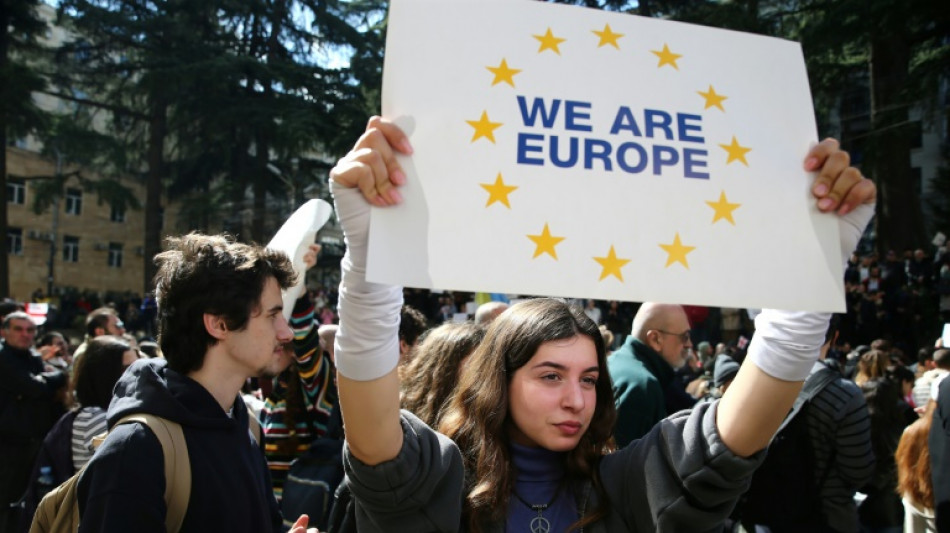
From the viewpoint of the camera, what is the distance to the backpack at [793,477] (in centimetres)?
398

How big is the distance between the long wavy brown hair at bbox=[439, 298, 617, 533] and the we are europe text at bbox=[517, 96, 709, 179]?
0.52 meters

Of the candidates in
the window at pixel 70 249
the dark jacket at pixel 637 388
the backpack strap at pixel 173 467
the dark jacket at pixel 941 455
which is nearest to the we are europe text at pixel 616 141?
the backpack strap at pixel 173 467

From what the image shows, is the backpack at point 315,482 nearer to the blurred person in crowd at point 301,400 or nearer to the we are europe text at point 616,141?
the blurred person in crowd at point 301,400

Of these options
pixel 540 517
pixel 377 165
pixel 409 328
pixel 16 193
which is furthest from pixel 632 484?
pixel 16 193

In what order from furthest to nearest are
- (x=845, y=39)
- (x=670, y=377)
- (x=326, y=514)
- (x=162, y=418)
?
(x=845, y=39) → (x=670, y=377) → (x=326, y=514) → (x=162, y=418)

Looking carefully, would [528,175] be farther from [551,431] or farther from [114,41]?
[114,41]

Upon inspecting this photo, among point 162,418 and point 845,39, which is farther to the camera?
point 845,39

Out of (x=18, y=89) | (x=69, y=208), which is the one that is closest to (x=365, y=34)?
(x=18, y=89)

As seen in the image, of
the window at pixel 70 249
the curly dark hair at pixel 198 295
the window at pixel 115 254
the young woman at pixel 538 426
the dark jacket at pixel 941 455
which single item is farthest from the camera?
the window at pixel 115 254

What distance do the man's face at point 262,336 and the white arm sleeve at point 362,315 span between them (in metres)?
0.71

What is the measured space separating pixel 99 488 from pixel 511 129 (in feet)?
4.22

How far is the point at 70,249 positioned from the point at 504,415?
47437 mm

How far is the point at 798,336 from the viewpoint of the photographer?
187cm

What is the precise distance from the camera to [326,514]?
3574mm
